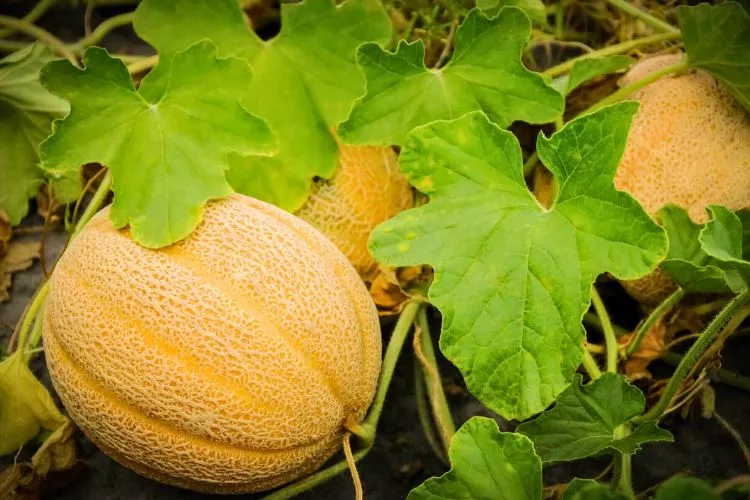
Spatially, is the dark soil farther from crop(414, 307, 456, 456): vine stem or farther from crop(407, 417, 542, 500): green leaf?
crop(407, 417, 542, 500): green leaf

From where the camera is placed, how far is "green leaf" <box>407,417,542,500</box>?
101cm

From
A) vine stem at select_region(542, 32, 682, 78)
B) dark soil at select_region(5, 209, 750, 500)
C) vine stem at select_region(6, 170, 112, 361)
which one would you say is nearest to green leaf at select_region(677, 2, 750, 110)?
vine stem at select_region(542, 32, 682, 78)

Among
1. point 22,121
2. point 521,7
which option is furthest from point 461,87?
point 22,121

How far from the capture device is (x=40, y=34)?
1.60 m

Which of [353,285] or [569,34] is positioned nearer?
[353,285]

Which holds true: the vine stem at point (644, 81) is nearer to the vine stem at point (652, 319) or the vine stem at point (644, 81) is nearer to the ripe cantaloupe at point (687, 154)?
the ripe cantaloupe at point (687, 154)

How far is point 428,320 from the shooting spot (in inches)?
60.1

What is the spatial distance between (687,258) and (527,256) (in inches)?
15.4

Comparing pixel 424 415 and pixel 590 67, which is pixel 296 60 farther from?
pixel 424 415

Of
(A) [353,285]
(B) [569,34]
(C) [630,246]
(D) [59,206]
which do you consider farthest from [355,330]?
(B) [569,34]

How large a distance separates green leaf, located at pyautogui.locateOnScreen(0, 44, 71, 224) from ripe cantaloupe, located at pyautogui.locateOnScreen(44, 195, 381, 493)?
0.47m

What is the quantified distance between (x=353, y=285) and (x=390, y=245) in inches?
6.8

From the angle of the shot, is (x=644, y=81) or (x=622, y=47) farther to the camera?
(x=622, y=47)

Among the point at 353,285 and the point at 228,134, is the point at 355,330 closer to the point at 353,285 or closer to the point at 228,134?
the point at 353,285
